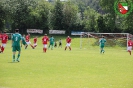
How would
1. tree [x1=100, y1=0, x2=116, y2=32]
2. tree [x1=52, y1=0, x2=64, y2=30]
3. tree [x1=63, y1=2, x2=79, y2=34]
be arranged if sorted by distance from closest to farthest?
tree [x1=100, y1=0, x2=116, y2=32] → tree [x1=63, y1=2, x2=79, y2=34] → tree [x1=52, y1=0, x2=64, y2=30]

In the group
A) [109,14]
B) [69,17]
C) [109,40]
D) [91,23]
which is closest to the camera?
[109,40]

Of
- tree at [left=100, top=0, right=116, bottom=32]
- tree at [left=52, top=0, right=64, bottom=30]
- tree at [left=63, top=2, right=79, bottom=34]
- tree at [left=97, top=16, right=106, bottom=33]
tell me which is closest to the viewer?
tree at [left=100, top=0, right=116, bottom=32]

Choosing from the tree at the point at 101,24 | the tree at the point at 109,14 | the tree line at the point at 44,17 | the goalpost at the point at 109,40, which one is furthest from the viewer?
the tree line at the point at 44,17

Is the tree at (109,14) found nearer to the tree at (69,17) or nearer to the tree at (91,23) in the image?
the tree at (91,23)

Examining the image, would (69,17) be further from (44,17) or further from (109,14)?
(109,14)

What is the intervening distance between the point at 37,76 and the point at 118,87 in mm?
4212

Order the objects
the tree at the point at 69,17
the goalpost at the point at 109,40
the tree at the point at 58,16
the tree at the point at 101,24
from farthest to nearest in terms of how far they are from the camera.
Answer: the tree at the point at 58,16, the tree at the point at 69,17, the tree at the point at 101,24, the goalpost at the point at 109,40

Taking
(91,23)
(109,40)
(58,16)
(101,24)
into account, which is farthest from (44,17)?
(109,40)

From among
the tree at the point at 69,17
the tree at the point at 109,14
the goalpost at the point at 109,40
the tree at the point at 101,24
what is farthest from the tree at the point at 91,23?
the goalpost at the point at 109,40

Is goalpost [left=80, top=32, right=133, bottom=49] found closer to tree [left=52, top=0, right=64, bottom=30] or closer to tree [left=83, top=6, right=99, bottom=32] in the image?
tree [left=83, top=6, right=99, bottom=32]

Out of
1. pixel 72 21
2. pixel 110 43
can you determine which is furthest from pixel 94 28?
pixel 110 43

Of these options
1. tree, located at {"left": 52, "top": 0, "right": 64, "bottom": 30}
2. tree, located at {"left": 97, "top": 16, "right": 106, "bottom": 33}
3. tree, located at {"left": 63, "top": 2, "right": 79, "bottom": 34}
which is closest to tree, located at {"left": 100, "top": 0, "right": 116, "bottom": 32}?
tree, located at {"left": 97, "top": 16, "right": 106, "bottom": 33}

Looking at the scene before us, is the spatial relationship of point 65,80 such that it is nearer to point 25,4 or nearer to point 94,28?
point 94,28

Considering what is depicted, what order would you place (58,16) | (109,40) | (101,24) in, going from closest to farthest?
(109,40)
(101,24)
(58,16)
